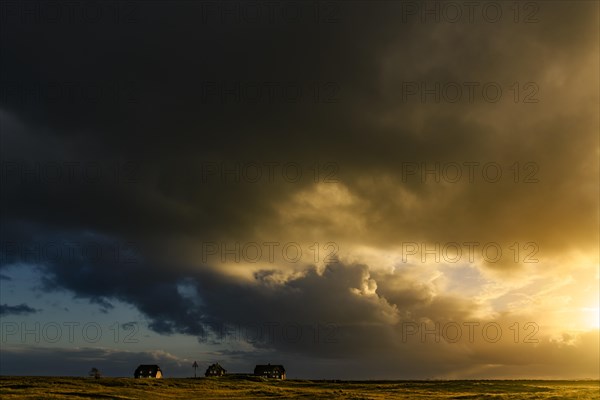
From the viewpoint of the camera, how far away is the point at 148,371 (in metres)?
166

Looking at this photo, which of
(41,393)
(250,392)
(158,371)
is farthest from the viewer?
(158,371)

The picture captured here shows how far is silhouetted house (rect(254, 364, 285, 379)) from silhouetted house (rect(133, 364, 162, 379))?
31789 millimetres

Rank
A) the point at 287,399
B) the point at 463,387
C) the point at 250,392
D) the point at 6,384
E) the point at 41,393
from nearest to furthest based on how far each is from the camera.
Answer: the point at 41,393
the point at 287,399
the point at 6,384
the point at 250,392
the point at 463,387

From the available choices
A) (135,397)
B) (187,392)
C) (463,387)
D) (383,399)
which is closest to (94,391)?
(135,397)

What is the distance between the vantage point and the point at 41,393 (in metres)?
75.9

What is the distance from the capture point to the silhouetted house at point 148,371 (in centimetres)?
16450

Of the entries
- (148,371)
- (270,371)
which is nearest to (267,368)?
(270,371)

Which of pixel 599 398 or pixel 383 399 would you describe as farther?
pixel 383 399

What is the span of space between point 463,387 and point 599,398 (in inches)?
2190

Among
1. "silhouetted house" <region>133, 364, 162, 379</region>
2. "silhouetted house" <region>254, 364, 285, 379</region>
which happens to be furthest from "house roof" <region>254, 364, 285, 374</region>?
"silhouetted house" <region>133, 364, 162, 379</region>

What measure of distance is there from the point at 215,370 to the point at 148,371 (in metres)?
19.9

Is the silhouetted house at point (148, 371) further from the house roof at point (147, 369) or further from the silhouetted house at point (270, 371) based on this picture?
the silhouetted house at point (270, 371)

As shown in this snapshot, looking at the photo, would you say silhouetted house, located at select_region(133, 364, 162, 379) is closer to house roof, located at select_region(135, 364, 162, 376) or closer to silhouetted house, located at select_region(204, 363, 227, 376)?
house roof, located at select_region(135, 364, 162, 376)

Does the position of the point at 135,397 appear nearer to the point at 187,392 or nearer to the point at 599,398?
the point at 187,392
